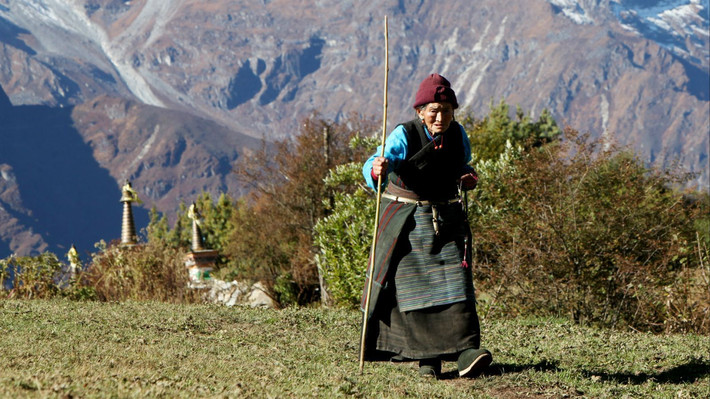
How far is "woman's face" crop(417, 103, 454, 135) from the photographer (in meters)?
7.43

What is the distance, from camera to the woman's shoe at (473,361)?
23.0 ft

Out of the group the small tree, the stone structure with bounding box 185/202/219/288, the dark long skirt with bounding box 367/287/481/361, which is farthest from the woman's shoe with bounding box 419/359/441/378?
the stone structure with bounding box 185/202/219/288

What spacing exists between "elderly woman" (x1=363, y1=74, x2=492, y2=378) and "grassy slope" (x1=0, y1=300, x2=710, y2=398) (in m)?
0.31

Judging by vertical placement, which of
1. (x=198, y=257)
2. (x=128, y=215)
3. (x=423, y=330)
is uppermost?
(x=128, y=215)

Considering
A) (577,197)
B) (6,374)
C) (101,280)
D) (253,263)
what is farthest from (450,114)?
(253,263)

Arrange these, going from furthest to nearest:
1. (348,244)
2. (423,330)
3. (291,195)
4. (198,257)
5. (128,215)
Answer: (198,257) → (291,195) → (128,215) → (348,244) → (423,330)

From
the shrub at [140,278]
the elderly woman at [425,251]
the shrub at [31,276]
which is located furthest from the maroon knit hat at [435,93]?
the shrub at [31,276]

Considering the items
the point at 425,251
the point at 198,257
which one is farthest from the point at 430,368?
the point at 198,257

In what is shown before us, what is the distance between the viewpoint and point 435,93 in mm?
7371

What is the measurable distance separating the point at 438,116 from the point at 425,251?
3.86ft

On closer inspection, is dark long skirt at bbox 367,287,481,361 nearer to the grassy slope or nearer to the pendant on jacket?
the grassy slope

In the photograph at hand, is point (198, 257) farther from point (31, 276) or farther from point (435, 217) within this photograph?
point (435, 217)

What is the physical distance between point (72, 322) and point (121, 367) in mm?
3087

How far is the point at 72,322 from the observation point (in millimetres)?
8773
